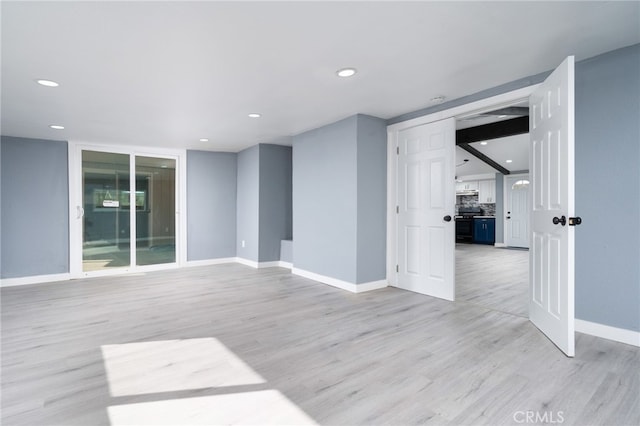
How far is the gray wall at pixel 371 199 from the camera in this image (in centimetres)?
412

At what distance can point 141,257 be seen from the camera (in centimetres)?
589

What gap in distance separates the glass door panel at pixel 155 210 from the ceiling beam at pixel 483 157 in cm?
644

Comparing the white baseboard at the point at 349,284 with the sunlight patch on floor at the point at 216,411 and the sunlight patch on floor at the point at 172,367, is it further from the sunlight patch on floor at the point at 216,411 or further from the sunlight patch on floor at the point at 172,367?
the sunlight patch on floor at the point at 216,411

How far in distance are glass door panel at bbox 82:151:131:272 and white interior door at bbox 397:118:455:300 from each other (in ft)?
15.5

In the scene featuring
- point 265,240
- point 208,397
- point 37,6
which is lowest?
point 208,397

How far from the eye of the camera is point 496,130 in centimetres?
589

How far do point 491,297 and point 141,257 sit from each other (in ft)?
18.7

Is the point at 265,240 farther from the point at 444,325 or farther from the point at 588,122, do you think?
the point at 588,122

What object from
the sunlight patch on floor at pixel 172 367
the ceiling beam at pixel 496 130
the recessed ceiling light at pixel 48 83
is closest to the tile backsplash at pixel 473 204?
the ceiling beam at pixel 496 130

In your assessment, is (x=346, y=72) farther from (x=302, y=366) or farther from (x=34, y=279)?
(x=34, y=279)

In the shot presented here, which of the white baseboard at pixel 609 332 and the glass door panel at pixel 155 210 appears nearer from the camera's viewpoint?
the white baseboard at pixel 609 332

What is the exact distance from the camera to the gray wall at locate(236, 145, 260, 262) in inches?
236

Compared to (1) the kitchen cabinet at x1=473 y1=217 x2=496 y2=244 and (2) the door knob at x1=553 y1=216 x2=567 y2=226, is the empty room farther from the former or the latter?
(1) the kitchen cabinet at x1=473 y1=217 x2=496 y2=244

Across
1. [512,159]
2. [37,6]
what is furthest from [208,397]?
[512,159]
